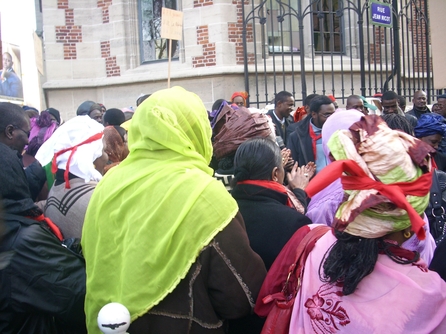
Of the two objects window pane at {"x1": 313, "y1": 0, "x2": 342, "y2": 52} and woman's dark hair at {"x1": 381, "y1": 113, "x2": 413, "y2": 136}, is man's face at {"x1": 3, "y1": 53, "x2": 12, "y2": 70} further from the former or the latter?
woman's dark hair at {"x1": 381, "y1": 113, "x2": 413, "y2": 136}

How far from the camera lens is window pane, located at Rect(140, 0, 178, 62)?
1223cm

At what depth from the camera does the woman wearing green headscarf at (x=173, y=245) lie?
7.29 feet

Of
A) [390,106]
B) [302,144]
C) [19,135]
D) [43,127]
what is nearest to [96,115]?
[43,127]

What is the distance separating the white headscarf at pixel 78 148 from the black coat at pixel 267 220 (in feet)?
3.69

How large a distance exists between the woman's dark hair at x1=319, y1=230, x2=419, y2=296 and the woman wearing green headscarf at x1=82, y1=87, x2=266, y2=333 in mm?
447

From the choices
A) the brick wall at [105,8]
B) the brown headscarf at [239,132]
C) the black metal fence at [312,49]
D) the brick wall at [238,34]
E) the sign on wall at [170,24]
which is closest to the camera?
the brown headscarf at [239,132]

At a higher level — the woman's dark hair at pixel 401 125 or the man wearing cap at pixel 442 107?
the man wearing cap at pixel 442 107

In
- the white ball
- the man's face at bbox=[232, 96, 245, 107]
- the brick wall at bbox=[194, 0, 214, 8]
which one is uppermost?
the brick wall at bbox=[194, 0, 214, 8]

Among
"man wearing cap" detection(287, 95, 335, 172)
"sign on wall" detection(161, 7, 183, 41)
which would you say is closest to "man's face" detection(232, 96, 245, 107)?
"sign on wall" detection(161, 7, 183, 41)

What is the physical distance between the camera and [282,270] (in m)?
2.22

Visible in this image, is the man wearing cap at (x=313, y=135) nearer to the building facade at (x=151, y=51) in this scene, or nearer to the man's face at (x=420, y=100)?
the man's face at (x=420, y=100)

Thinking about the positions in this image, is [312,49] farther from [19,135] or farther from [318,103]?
[19,135]

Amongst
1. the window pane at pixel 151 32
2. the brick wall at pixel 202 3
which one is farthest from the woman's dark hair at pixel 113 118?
the window pane at pixel 151 32

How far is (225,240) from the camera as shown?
2230mm
